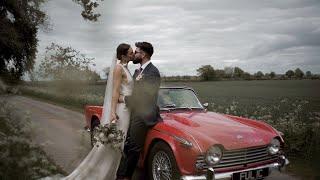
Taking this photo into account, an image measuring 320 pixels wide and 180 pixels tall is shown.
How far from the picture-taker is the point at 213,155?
5.97 m

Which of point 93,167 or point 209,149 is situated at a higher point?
point 209,149

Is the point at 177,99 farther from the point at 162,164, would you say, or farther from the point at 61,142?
the point at 61,142

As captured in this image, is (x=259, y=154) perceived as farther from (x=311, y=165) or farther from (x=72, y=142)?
(x=72, y=142)

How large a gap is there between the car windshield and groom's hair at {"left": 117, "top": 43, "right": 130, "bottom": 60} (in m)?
1.22

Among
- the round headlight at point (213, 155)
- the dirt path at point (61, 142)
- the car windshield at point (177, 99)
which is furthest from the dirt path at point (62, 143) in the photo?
the round headlight at point (213, 155)

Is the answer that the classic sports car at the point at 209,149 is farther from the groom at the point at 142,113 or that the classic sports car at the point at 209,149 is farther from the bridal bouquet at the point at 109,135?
the bridal bouquet at the point at 109,135

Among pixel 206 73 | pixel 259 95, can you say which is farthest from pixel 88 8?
pixel 206 73

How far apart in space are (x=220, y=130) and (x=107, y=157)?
5.92ft

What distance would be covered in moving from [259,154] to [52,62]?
332 centimetres

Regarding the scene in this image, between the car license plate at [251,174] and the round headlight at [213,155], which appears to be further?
the car license plate at [251,174]

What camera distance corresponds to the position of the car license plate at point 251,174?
6.03m

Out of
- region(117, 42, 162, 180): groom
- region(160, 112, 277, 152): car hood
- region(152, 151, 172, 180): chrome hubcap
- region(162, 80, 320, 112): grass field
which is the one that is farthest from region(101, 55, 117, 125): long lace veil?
region(162, 80, 320, 112): grass field

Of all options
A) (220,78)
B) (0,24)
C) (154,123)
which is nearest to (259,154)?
(154,123)

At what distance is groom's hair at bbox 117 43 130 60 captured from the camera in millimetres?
6889
